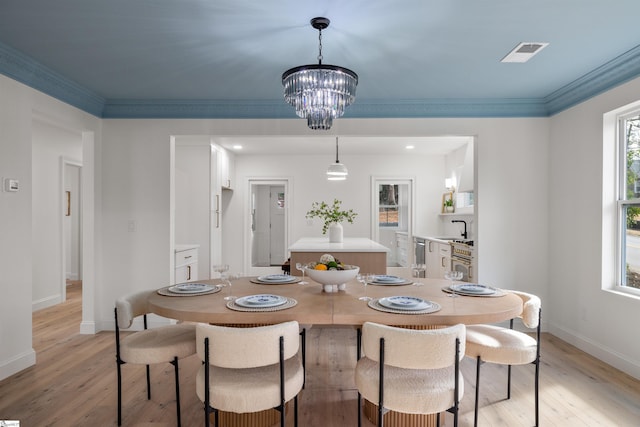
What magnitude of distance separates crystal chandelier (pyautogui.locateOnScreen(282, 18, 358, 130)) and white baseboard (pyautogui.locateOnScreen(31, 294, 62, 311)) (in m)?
4.54

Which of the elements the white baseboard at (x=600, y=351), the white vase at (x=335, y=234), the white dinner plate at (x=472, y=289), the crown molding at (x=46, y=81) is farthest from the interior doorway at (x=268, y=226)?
the white dinner plate at (x=472, y=289)

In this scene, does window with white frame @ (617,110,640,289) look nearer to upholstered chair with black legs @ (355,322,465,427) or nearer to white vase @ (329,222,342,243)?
upholstered chair with black legs @ (355,322,465,427)

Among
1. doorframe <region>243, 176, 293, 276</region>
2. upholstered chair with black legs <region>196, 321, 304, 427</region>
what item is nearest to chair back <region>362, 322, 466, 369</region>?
upholstered chair with black legs <region>196, 321, 304, 427</region>

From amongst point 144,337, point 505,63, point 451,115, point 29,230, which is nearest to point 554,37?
point 505,63

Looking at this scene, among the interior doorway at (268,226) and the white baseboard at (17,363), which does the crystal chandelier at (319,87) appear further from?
the interior doorway at (268,226)

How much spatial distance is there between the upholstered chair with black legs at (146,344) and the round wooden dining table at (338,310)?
0.17 m

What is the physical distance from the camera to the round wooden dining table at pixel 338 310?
1.86 m

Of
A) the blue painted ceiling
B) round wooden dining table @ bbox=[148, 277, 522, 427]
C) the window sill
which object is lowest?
the window sill

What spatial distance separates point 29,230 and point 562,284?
4.66 m

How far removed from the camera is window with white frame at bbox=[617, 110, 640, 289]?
3006mm

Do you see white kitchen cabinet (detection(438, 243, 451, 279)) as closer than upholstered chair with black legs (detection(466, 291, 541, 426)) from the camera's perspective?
No

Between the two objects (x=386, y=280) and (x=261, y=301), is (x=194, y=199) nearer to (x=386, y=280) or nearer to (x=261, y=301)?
(x=386, y=280)

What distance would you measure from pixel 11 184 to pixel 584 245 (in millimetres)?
4600

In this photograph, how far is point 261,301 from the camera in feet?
6.74
